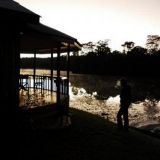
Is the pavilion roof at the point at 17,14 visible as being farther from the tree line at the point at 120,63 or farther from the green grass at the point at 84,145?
the tree line at the point at 120,63

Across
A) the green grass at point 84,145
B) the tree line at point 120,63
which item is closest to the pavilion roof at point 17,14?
the green grass at point 84,145

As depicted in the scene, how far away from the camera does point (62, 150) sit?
8.92 meters

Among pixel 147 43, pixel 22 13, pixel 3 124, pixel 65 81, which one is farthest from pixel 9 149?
pixel 147 43

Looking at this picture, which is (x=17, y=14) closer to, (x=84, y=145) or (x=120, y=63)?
(x=84, y=145)

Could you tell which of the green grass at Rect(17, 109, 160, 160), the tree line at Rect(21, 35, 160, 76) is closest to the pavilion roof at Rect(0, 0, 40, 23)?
the green grass at Rect(17, 109, 160, 160)

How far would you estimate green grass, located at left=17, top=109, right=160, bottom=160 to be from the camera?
859cm

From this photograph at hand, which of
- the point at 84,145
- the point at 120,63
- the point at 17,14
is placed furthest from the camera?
the point at 120,63

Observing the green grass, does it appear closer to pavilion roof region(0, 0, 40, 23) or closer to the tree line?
pavilion roof region(0, 0, 40, 23)

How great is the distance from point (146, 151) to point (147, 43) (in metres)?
129

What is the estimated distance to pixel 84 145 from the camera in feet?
31.4

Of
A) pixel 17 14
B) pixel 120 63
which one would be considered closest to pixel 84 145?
pixel 17 14

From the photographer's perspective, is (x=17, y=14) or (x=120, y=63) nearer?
(x=17, y=14)

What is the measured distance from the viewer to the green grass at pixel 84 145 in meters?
8.59

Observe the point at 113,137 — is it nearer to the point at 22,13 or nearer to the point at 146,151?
the point at 146,151
